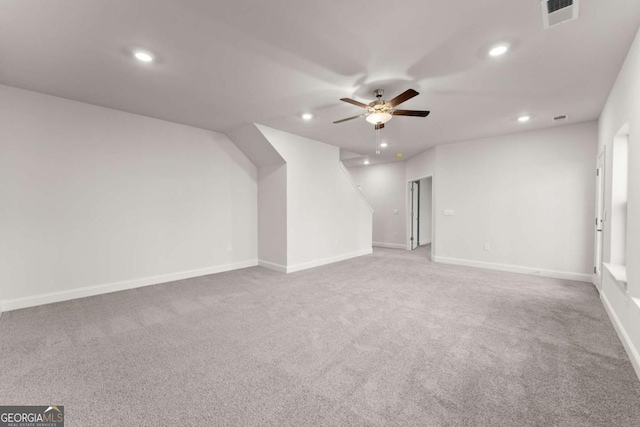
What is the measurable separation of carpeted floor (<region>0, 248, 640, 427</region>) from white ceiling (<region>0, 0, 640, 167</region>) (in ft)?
8.86

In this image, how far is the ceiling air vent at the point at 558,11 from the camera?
73.6 inches

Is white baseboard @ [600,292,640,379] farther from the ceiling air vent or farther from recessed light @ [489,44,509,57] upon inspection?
recessed light @ [489,44,509,57]

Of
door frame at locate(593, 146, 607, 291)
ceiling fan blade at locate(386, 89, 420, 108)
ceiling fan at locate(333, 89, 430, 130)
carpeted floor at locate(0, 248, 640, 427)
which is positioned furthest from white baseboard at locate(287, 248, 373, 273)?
door frame at locate(593, 146, 607, 291)

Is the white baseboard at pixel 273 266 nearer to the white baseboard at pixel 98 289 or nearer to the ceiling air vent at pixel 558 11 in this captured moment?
the white baseboard at pixel 98 289

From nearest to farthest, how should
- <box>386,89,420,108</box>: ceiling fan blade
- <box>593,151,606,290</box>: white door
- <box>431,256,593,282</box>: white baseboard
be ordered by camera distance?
<box>386,89,420,108</box>: ceiling fan blade
<box>593,151,606,290</box>: white door
<box>431,256,593,282</box>: white baseboard

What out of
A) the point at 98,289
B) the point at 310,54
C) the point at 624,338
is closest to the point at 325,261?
the point at 98,289

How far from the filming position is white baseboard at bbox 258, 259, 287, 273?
5.30m

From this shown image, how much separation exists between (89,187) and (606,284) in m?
7.05

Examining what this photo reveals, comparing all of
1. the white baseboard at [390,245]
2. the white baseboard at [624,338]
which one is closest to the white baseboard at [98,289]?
the white baseboard at [390,245]

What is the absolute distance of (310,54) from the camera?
101 inches

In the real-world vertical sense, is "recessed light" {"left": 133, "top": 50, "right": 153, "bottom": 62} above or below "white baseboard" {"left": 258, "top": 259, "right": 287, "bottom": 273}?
above

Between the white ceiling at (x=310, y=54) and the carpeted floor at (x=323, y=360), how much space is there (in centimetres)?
270

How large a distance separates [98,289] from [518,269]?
7.20m

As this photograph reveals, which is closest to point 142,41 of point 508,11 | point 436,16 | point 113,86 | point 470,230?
point 113,86
